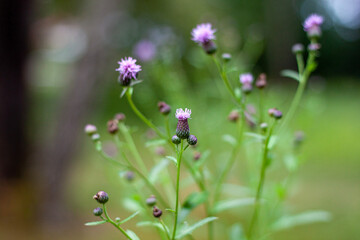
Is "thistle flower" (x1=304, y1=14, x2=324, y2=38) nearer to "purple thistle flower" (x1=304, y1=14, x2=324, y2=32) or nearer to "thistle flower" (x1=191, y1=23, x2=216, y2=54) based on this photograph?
"purple thistle flower" (x1=304, y1=14, x2=324, y2=32)

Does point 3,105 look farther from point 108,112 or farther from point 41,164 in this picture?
point 108,112

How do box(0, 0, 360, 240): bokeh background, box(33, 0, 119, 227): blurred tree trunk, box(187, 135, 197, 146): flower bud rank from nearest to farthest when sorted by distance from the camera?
1. box(187, 135, 197, 146): flower bud
2. box(0, 0, 360, 240): bokeh background
3. box(33, 0, 119, 227): blurred tree trunk

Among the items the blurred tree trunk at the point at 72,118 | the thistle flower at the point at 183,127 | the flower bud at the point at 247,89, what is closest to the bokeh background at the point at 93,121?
the blurred tree trunk at the point at 72,118

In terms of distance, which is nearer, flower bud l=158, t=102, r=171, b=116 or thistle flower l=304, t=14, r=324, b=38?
flower bud l=158, t=102, r=171, b=116

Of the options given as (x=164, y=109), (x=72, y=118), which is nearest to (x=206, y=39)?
(x=164, y=109)

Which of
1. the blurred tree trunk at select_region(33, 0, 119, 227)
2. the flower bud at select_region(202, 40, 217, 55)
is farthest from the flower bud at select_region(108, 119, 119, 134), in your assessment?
the blurred tree trunk at select_region(33, 0, 119, 227)

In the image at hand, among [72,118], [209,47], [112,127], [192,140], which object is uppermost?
[72,118]

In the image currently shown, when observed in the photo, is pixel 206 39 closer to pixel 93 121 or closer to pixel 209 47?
pixel 209 47
